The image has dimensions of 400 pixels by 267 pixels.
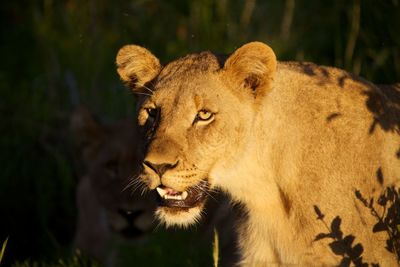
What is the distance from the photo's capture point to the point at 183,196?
11.1 ft

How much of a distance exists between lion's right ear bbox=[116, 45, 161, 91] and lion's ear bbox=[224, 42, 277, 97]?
0.42m

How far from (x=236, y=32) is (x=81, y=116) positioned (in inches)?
64.1

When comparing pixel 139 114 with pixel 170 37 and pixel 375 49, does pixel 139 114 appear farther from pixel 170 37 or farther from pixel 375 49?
pixel 170 37

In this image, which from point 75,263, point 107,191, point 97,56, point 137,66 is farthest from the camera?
point 97,56

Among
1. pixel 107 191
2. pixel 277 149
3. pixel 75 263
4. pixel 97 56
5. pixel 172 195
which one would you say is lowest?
pixel 75 263

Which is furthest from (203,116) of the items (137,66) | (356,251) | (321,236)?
(356,251)

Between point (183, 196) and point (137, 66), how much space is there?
2.33 feet

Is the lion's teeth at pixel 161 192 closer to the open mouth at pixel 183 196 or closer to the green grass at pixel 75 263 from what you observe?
the open mouth at pixel 183 196

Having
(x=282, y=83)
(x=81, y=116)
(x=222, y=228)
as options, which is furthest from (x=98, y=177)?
(x=282, y=83)

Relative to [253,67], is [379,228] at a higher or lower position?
lower

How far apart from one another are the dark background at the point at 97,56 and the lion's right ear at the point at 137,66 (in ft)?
6.84

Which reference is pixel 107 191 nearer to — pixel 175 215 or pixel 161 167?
pixel 175 215

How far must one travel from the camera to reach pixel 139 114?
3531 millimetres

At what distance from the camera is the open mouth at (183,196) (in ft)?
11.0
